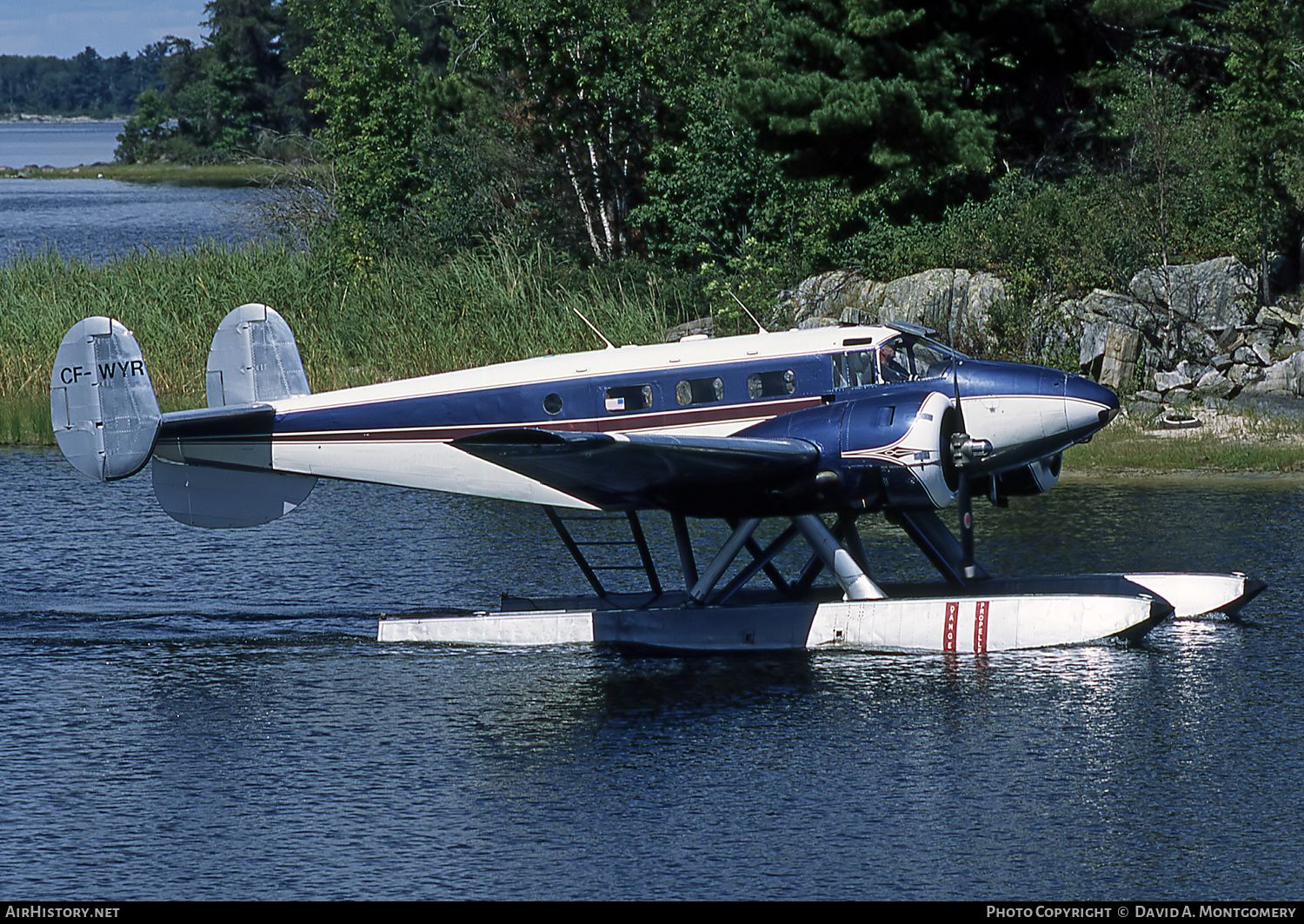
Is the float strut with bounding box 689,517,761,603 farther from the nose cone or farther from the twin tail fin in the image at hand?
the twin tail fin

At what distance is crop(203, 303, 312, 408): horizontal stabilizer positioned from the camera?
54.5 feet

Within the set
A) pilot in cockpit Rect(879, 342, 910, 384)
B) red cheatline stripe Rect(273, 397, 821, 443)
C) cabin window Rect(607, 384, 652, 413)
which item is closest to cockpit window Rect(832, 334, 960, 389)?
A: pilot in cockpit Rect(879, 342, 910, 384)

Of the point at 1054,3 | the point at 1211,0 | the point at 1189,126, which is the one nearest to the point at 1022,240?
the point at 1189,126

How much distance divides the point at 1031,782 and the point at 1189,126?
2391cm

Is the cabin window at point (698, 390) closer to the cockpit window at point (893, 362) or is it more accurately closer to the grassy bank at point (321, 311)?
the cockpit window at point (893, 362)

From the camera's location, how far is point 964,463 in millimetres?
14242

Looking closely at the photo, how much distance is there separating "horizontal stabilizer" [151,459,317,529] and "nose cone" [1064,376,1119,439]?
7.89 metres

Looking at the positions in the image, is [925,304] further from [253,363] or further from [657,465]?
[657,465]

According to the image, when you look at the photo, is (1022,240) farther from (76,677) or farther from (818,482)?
(76,677)

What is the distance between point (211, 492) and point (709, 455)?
18.7ft

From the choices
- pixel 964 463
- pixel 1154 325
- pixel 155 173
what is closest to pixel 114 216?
pixel 155 173

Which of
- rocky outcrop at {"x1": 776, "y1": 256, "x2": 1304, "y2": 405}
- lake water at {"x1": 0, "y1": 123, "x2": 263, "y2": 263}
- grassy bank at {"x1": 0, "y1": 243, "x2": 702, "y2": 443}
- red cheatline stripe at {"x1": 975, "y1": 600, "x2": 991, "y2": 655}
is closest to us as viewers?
red cheatline stripe at {"x1": 975, "y1": 600, "x2": 991, "y2": 655}

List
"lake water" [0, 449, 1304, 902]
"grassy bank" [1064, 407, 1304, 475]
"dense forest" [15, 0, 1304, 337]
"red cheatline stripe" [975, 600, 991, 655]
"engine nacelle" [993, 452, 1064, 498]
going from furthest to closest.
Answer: "dense forest" [15, 0, 1304, 337] → "grassy bank" [1064, 407, 1304, 475] → "engine nacelle" [993, 452, 1064, 498] → "red cheatline stripe" [975, 600, 991, 655] → "lake water" [0, 449, 1304, 902]

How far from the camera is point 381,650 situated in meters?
15.1
